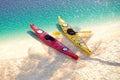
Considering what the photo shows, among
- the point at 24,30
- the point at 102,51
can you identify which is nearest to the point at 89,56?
the point at 102,51

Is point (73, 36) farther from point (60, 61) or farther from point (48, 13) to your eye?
point (48, 13)

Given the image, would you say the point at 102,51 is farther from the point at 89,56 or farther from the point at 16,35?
the point at 16,35

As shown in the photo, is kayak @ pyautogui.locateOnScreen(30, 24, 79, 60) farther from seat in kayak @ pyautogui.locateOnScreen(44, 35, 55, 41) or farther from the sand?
the sand

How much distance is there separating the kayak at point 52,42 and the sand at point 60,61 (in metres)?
0.19

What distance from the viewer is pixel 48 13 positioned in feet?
50.0

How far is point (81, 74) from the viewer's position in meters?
10.5

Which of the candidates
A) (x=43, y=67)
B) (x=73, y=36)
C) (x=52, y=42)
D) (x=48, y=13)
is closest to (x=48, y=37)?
(x=52, y=42)

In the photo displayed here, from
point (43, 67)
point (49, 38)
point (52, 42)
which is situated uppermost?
point (49, 38)

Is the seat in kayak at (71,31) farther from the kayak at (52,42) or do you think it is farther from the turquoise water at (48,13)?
the turquoise water at (48,13)

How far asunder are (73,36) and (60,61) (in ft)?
6.20

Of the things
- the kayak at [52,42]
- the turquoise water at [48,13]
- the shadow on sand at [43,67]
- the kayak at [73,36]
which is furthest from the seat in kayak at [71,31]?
the shadow on sand at [43,67]

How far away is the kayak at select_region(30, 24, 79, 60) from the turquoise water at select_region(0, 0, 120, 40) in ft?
2.52

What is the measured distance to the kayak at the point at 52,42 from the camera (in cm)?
1164

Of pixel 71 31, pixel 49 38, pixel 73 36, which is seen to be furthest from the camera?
pixel 71 31
